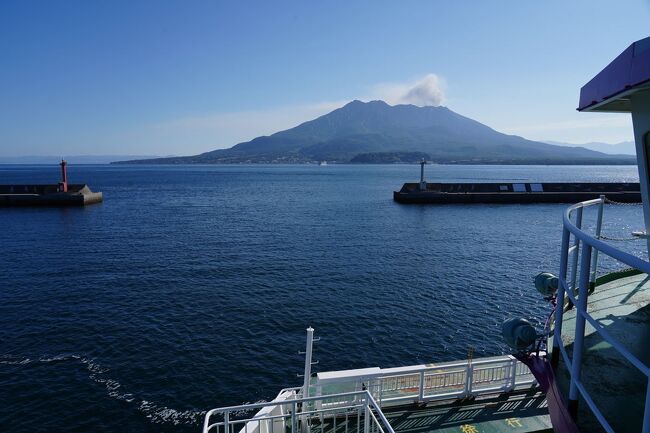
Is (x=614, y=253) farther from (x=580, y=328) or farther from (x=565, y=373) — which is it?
(x=565, y=373)

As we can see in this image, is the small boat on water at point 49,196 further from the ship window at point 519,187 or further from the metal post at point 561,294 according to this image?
the ship window at point 519,187

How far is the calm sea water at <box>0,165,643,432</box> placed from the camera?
14.0 m

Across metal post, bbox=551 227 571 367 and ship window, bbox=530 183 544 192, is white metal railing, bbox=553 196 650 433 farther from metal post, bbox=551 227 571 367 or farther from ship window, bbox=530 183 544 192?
ship window, bbox=530 183 544 192

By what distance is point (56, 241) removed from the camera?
123 ft

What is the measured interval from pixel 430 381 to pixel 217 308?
14.0 m

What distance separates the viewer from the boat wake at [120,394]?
12.6 m

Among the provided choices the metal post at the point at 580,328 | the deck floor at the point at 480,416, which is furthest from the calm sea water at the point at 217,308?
the metal post at the point at 580,328

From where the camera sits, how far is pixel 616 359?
195 inches

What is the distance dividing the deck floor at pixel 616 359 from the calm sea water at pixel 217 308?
1052 cm

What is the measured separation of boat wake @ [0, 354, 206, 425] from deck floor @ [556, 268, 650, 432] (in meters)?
11.1

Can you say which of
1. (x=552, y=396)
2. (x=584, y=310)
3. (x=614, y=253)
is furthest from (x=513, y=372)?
(x=614, y=253)

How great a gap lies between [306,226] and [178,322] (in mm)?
28461

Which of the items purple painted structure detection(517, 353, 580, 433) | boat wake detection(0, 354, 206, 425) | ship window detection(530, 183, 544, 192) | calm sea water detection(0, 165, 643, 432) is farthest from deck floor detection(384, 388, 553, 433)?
ship window detection(530, 183, 544, 192)

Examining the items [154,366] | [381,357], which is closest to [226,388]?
[154,366]
